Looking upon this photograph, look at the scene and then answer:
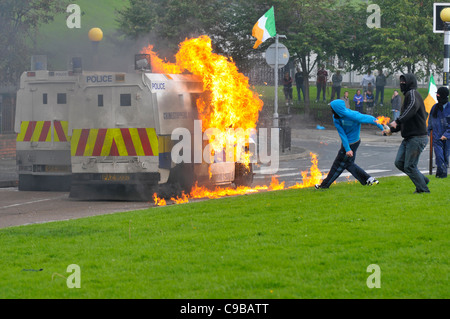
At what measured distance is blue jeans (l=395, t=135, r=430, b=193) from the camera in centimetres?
1245

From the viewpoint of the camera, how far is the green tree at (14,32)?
27.3 m

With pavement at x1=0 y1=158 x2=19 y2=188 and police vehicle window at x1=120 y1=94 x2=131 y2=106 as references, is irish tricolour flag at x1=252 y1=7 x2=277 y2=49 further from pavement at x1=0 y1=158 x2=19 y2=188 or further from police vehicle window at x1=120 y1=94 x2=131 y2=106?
police vehicle window at x1=120 y1=94 x2=131 y2=106

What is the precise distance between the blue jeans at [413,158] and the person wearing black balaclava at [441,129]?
3.21 metres

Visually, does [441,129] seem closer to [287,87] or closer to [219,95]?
[219,95]

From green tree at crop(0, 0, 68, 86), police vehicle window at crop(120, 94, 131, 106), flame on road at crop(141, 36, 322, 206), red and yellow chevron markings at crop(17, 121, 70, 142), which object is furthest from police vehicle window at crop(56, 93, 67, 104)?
green tree at crop(0, 0, 68, 86)

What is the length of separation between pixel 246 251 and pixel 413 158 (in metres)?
4.93

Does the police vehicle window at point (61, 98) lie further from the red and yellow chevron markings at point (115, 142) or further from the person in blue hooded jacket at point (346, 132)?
the person in blue hooded jacket at point (346, 132)

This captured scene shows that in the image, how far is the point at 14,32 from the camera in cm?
2816

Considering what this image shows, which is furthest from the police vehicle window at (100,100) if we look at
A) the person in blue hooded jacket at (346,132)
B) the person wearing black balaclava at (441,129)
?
the person wearing black balaclava at (441,129)

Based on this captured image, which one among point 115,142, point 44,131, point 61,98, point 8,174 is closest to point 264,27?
point 8,174

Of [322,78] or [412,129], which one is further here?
[322,78]

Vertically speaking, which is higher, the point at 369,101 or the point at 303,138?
the point at 369,101

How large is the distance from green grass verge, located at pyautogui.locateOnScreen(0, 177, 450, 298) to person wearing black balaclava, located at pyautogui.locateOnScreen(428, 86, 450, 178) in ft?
10.9

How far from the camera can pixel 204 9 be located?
38.3m
